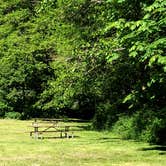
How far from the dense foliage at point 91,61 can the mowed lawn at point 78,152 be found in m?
2.06

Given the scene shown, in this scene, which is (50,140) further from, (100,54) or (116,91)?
(116,91)

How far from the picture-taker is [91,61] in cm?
2883

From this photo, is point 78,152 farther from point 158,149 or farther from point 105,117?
point 105,117

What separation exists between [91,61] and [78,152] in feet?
25.2

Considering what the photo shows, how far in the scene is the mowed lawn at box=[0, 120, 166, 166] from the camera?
1934 centimetres

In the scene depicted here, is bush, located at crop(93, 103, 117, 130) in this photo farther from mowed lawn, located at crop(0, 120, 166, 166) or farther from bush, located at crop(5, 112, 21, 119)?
bush, located at crop(5, 112, 21, 119)

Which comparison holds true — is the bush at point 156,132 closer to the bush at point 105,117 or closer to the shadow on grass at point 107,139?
the shadow on grass at point 107,139

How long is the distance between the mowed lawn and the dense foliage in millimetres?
2057

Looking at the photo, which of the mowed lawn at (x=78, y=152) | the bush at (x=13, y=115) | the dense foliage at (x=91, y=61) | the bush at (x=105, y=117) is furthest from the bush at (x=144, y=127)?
the bush at (x=13, y=115)

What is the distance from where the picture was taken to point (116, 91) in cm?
3516

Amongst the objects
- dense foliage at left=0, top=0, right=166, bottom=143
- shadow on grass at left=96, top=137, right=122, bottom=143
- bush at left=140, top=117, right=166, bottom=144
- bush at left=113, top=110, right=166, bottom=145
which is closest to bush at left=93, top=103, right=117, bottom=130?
dense foliage at left=0, top=0, right=166, bottom=143

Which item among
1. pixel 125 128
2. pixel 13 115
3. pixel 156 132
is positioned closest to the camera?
pixel 156 132

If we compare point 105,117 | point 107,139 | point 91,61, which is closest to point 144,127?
point 107,139

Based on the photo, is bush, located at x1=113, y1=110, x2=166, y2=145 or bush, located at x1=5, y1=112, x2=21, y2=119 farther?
bush, located at x1=5, y1=112, x2=21, y2=119
